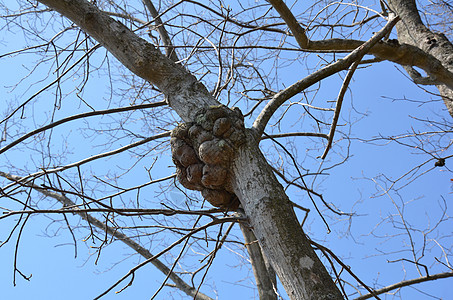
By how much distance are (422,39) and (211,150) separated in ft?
7.41

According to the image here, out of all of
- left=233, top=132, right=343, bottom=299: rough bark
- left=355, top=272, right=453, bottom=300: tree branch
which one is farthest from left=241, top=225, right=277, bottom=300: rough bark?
left=233, top=132, right=343, bottom=299: rough bark

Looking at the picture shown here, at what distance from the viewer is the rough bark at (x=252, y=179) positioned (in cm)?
Answer: 136

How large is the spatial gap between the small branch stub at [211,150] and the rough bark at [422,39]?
1.78 m

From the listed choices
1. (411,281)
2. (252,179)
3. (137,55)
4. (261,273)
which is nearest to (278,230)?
(252,179)

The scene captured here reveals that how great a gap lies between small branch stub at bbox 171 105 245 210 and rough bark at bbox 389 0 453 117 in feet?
5.83

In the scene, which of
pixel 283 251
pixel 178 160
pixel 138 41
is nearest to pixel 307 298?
pixel 283 251

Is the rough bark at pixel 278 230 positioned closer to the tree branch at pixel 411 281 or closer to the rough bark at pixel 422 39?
the tree branch at pixel 411 281

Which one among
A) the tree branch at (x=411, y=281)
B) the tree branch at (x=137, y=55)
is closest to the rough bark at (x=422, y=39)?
the tree branch at (x=411, y=281)

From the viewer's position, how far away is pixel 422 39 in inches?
124

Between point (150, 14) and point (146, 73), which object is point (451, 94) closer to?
point (146, 73)

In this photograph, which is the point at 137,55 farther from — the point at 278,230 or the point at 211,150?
the point at 278,230

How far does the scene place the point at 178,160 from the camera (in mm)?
1825

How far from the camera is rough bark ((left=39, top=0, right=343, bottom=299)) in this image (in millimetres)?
1362

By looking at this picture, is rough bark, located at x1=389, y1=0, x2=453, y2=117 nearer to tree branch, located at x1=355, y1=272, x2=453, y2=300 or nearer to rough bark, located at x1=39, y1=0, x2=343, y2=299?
tree branch, located at x1=355, y1=272, x2=453, y2=300
